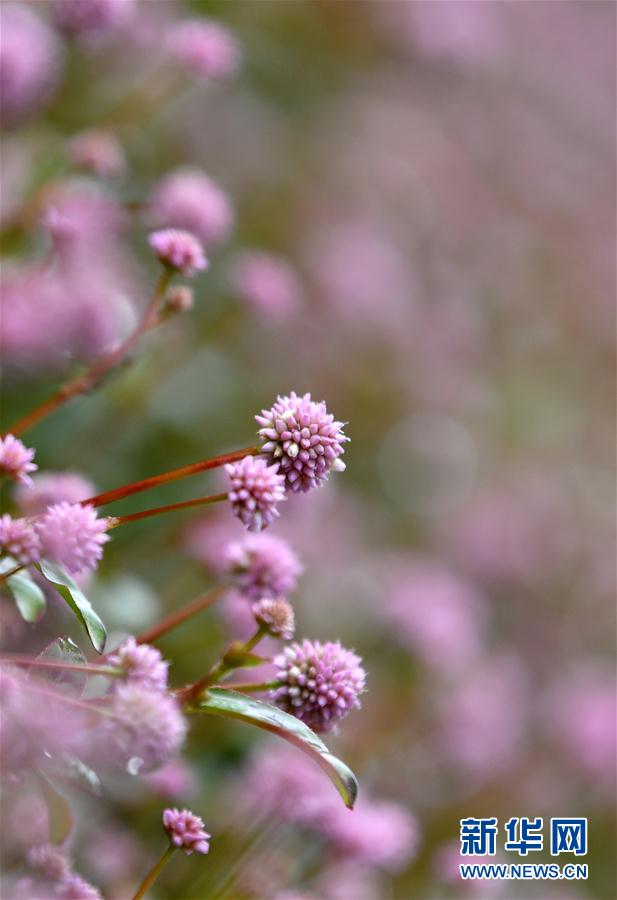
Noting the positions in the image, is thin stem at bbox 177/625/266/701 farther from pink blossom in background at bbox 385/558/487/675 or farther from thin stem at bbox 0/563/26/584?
pink blossom in background at bbox 385/558/487/675

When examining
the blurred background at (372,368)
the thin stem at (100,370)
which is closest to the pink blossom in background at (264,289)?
the blurred background at (372,368)

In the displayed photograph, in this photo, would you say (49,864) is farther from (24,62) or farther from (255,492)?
(24,62)

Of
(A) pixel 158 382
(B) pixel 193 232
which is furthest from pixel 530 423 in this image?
(B) pixel 193 232

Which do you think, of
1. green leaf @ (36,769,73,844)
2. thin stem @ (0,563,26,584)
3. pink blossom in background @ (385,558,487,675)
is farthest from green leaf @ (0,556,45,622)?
pink blossom in background @ (385,558,487,675)

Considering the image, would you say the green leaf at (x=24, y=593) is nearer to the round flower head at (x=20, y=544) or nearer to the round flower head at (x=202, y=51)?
the round flower head at (x=20, y=544)

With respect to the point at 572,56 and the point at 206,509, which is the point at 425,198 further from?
the point at 206,509

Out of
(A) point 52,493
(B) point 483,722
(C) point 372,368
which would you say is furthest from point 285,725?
(C) point 372,368
